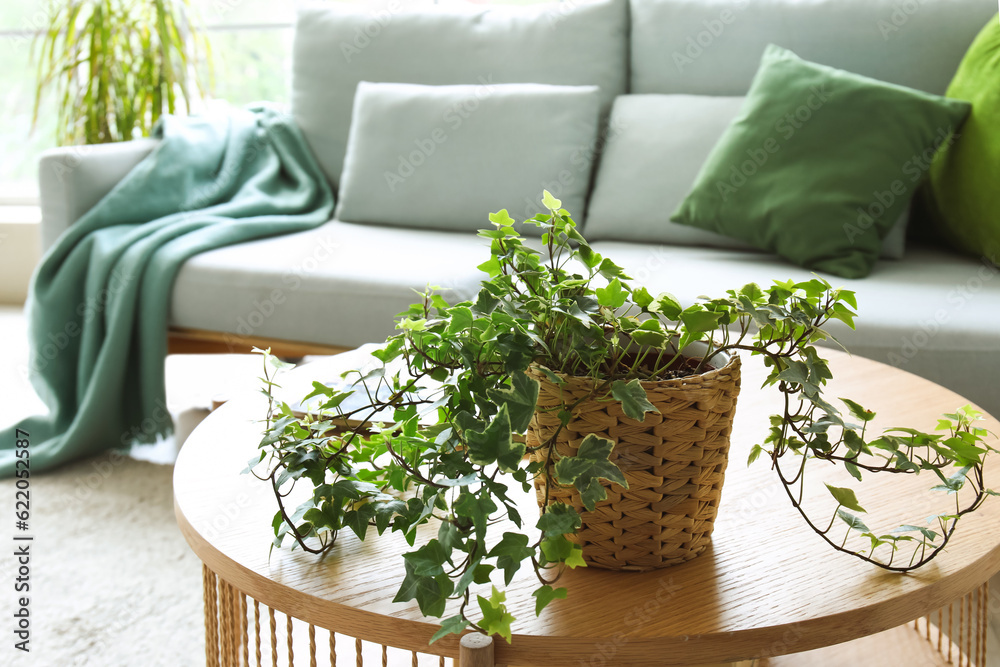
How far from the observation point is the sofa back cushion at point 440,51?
2260mm

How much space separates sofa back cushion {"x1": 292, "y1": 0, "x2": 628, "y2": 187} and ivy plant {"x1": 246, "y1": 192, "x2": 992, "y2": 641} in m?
1.70

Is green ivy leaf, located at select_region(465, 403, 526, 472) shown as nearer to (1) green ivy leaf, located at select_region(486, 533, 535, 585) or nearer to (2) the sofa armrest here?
(1) green ivy leaf, located at select_region(486, 533, 535, 585)

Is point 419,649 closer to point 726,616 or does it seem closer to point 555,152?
point 726,616

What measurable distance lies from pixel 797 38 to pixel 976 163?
0.55 meters

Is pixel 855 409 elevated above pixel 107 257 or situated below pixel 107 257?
above

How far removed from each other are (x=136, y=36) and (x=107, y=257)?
1.17 m

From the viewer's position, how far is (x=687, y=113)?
6.86ft

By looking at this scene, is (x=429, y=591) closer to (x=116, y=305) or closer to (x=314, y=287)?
(x=314, y=287)

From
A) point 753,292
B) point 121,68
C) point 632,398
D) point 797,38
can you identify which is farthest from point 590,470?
point 121,68

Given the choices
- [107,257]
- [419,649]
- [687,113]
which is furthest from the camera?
[687,113]

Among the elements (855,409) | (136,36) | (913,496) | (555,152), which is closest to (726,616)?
(855,409)

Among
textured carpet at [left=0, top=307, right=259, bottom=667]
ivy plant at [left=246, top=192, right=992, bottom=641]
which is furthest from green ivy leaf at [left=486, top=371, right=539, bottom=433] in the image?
textured carpet at [left=0, top=307, right=259, bottom=667]

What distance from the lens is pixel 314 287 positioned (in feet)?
5.99

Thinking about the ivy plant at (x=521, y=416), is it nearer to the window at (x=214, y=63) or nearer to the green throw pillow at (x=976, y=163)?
the green throw pillow at (x=976, y=163)
